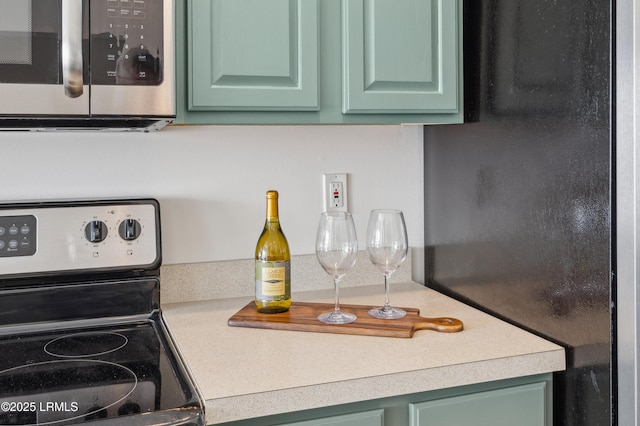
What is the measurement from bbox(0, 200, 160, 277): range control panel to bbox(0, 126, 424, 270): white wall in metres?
0.08

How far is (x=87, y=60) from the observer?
1057 millimetres

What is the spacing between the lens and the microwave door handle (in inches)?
40.3

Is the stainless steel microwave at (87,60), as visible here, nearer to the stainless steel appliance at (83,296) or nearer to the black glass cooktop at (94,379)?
the stainless steel appliance at (83,296)

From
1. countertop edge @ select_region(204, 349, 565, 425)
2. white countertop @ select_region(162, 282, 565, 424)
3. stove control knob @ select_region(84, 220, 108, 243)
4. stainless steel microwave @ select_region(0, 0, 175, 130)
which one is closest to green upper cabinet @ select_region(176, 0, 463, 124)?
stainless steel microwave @ select_region(0, 0, 175, 130)

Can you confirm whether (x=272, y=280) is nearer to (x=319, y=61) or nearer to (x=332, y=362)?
(x=332, y=362)

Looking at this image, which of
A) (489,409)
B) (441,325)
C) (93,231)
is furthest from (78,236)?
(489,409)

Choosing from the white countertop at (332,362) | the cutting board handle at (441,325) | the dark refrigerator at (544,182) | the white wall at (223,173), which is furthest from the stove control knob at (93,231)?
the dark refrigerator at (544,182)

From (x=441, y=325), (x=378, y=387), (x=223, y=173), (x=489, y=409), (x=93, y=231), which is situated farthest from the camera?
(x=223, y=173)

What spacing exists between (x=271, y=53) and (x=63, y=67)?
1.36ft

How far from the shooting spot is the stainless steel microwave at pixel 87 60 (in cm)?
102

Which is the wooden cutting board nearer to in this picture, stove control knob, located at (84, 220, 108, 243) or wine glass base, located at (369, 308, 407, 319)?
wine glass base, located at (369, 308, 407, 319)

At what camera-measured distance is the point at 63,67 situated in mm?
1035

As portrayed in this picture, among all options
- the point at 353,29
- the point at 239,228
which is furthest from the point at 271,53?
the point at 239,228

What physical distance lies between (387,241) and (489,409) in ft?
1.28
